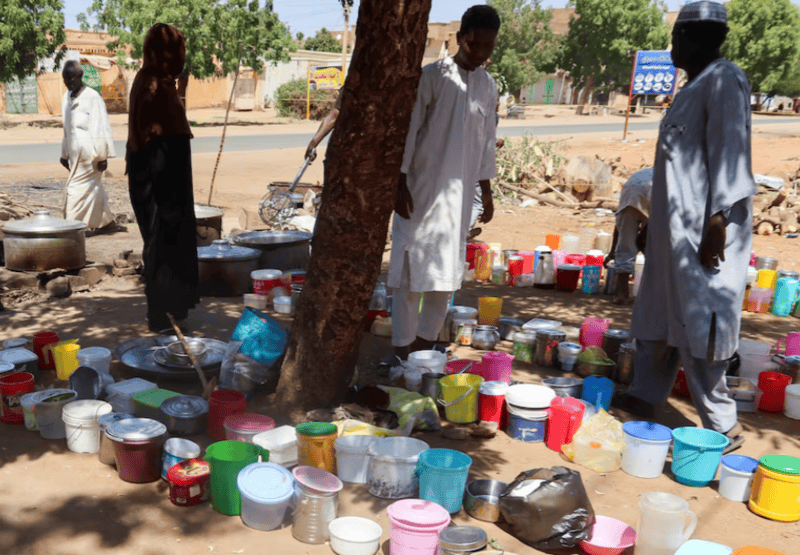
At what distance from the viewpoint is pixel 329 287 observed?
11.7 ft

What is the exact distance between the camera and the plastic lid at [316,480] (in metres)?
2.80

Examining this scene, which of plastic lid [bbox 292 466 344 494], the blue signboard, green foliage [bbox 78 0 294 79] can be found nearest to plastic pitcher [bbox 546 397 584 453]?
plastic lid [bbox 292 466 344 494]

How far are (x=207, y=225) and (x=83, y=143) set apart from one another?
226 centimetres

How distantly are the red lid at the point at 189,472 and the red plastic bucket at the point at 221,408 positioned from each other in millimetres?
412

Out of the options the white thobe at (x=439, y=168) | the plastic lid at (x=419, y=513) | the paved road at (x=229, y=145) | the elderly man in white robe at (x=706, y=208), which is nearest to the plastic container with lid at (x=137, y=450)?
the plastic lid at (x=419, y=513)

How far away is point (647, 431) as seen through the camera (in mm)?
3455

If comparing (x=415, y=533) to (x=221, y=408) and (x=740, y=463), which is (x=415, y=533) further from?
(x=740, y=463)

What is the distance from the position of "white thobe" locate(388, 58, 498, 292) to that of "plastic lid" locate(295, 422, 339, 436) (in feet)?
3.96

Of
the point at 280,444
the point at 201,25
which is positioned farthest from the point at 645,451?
the point at 201,25

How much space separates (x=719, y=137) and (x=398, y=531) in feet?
7.45

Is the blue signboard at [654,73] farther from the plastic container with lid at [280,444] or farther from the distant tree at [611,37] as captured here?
the distant tree at [611,37]

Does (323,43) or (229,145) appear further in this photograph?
(323,43)

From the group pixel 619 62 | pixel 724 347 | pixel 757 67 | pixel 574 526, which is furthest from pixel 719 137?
pixel 757 67

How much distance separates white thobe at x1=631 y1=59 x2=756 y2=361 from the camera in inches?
133
